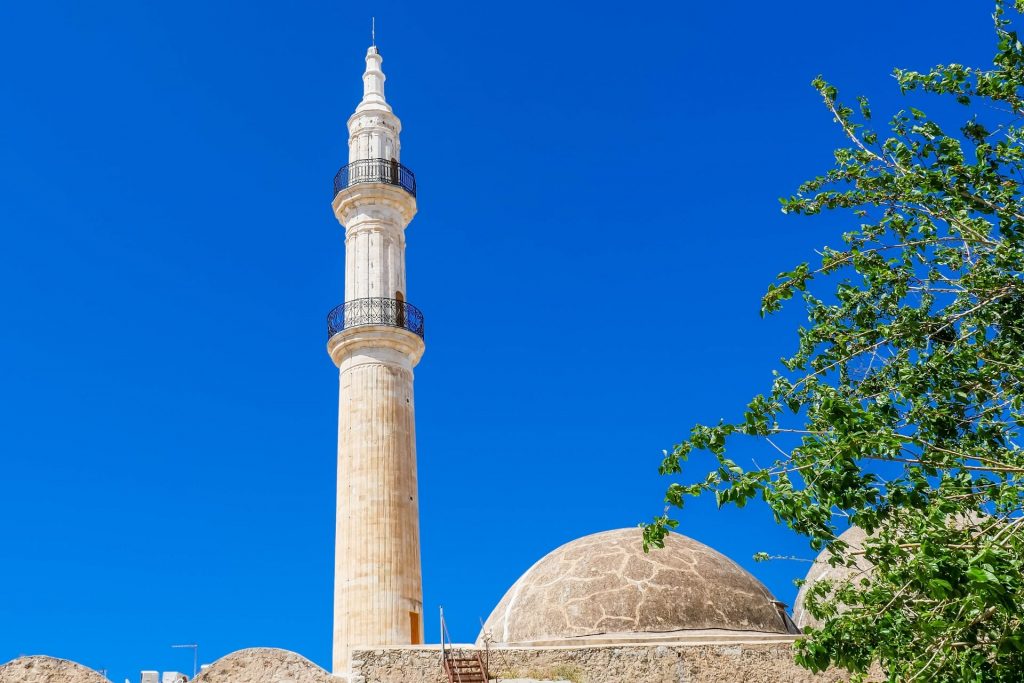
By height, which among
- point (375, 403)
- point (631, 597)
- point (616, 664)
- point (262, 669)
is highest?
point (375, 403)

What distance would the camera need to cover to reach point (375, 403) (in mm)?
17297

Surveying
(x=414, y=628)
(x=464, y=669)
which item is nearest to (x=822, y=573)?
(x=414, y=628)

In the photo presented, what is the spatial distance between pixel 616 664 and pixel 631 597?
5.89 ft

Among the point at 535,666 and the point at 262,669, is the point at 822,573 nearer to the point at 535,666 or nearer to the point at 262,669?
the point at 535,666

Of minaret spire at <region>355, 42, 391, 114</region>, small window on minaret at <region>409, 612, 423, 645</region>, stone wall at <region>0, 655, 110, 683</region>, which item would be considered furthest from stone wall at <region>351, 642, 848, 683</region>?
minaret spire at <region>355, 42, 391, 114</region>

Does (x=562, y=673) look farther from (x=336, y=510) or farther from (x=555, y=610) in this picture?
(x=336, y=510)

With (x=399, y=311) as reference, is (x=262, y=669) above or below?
below

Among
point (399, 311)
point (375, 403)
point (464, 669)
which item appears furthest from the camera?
point (399, 311)

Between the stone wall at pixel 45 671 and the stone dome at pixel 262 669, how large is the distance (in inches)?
43.9

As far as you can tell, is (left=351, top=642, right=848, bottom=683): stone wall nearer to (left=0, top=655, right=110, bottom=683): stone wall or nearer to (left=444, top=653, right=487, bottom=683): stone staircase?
(left=444, top=653, right=487, bottom=683): stone staircase

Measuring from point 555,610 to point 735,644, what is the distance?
243 cm

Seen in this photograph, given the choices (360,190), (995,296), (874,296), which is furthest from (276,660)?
(360,190)

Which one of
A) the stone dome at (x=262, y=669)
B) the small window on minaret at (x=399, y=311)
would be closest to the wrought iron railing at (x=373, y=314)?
the small window on minaret at (x=399, y=311)

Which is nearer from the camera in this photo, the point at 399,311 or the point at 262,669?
the point at 262,669
